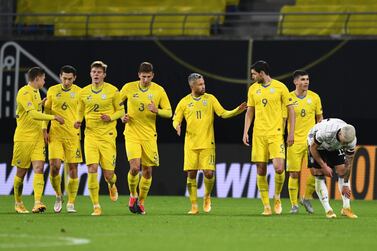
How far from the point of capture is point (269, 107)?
17688 millimetres

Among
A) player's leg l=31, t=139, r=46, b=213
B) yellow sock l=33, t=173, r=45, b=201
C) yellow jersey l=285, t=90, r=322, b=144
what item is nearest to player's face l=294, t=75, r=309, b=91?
yellow jersey l=285, t=90, r=322, b=144

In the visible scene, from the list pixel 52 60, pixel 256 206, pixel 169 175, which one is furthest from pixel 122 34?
pixel 256 206

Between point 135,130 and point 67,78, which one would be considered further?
point 67,78

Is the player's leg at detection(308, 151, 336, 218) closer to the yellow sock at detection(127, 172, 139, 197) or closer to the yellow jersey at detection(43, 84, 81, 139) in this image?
the yellow sock at detection(127, 172, 139, 197)

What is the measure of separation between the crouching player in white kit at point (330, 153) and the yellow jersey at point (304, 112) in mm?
2532

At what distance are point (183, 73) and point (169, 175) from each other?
2494 mm

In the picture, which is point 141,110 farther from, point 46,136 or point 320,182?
point 320,182

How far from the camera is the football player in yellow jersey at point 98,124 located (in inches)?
676

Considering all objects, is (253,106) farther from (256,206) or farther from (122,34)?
(122,34)

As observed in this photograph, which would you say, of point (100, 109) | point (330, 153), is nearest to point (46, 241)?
point (100, 109)

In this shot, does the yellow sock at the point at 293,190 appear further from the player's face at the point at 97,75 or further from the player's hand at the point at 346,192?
the player's face at the point at 97,75

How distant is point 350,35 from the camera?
2534 centimetres

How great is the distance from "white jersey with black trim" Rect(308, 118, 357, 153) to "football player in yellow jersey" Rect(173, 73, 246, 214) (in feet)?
7.59

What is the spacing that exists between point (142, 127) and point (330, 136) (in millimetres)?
3493
